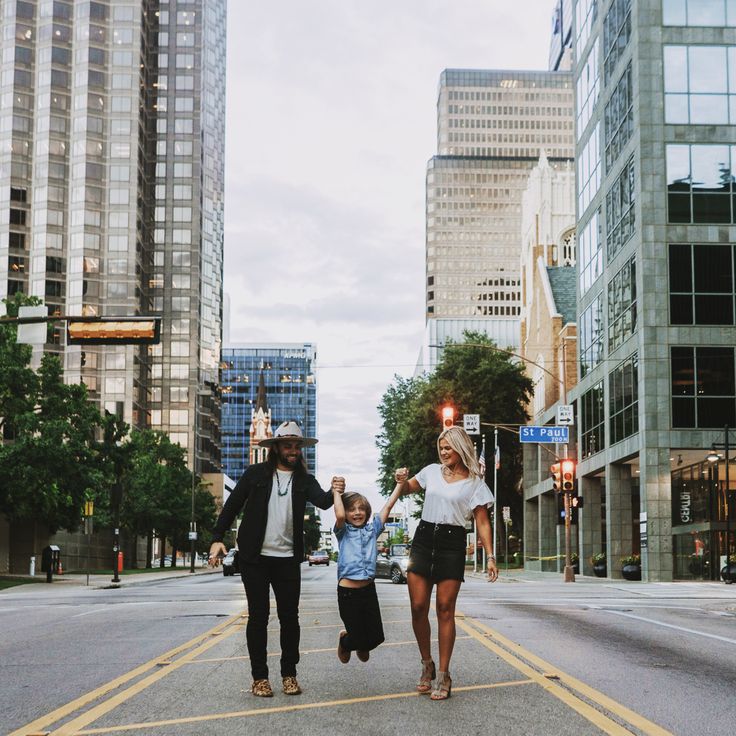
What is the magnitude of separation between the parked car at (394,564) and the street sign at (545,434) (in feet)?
20.8

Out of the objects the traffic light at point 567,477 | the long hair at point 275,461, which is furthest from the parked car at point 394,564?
the long hair at point 275,461

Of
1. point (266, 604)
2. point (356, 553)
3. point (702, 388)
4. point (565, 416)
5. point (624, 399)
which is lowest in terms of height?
point (266, 604)

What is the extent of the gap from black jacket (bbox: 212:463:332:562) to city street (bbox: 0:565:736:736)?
3.55 ft

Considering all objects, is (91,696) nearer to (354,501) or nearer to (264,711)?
(264,711)

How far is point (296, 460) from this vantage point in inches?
308

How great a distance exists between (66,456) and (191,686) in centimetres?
3271

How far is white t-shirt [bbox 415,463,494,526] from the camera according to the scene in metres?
7.73

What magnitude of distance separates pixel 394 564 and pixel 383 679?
29418mm

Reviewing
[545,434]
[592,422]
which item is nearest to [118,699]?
[545,434]

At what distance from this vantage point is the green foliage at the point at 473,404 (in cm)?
6191

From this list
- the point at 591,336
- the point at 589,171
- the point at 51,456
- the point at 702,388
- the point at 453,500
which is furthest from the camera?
the point at 589,171

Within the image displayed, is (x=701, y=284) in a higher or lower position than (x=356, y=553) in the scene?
higher

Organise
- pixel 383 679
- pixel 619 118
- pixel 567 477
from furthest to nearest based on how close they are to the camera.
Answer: pixel 619 118, pixel 567 477, pixel 383 679

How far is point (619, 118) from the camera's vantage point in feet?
147
